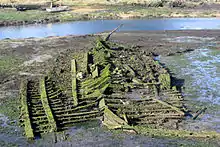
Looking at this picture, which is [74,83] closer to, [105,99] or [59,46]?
[105,99]

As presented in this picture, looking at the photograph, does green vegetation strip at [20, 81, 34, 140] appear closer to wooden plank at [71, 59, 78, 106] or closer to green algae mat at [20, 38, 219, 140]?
green algae mat at [20, 38, 219, 140]

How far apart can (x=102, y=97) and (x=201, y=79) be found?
791 centimetres

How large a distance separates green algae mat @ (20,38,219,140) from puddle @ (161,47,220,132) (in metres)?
0.98

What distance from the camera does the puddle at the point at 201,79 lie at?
1562 cm

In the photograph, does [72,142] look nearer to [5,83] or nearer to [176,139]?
[176,139]

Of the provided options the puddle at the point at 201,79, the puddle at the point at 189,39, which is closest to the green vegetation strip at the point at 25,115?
the puddle at the point at 201,79

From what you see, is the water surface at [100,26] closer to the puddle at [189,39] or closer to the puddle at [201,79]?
the puddle at [189,39]

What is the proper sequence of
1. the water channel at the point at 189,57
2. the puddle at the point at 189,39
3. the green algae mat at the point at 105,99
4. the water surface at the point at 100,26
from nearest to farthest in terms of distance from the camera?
the green algae mat at the point at 105,99 < the water channel at the point at 189,57 < the puddle at the point at 189,39 < the water surface at the point at 100,26

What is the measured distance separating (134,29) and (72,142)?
29551 millimetres

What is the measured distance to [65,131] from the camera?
45.9 ft

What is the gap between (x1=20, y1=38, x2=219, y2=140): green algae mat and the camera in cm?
1429

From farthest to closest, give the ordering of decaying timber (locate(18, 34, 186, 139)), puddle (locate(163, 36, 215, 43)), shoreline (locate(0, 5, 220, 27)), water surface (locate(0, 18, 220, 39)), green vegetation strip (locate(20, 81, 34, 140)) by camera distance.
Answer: shoreline (locate(0, 5, 220, 27))
water surface (locate(0, 18, 220, 39))
puddle (locate(163, 36, 215, 43))
decaying timber (locate(18, 34, 186, 139))
green vegetation strip (locate(20, 81, 34, 140))

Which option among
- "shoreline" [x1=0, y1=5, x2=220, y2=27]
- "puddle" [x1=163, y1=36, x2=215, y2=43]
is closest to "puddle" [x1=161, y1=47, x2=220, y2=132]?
"puddle" [x1=163, y1=36, x2=215, y2=43]

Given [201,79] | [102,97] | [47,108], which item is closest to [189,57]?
[201,79]
